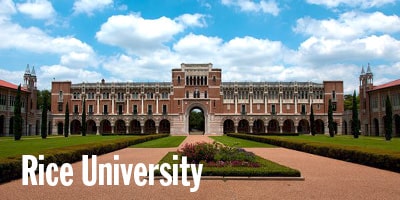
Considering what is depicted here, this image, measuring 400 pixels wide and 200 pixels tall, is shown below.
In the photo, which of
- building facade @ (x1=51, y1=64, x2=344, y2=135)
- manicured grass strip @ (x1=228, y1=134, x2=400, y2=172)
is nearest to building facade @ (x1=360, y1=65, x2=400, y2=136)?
building facade @ (x1=51, y1=64, x2=344, y2=135)

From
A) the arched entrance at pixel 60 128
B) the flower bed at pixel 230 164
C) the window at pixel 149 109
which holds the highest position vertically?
the window at pixel 149 109

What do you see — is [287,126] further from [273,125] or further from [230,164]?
[230,164]

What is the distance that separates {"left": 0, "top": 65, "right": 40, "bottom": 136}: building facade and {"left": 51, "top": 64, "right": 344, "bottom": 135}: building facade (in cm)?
974

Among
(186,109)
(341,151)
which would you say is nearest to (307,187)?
(341,151)

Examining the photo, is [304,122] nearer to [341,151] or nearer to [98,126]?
[98,126]

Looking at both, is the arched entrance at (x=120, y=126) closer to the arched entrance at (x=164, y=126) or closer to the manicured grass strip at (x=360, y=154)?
the arched entrance at (x=164, y=126)

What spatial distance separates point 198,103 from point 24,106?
31.7 m

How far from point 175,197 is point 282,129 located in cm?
6700

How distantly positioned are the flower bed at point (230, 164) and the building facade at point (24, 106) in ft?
152

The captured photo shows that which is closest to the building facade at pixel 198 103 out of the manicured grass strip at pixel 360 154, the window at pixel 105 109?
the window at pixel 105 109

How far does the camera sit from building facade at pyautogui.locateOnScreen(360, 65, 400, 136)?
52375 mm

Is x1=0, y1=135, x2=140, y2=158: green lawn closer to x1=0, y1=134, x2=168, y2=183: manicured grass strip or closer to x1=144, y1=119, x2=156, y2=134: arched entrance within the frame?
x1=0, y1=134, x2=168, y2=183: manicured grass strip

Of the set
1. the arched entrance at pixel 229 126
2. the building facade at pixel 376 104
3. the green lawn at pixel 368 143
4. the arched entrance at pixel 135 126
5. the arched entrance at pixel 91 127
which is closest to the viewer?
→ the green lawn at pixel 368 143

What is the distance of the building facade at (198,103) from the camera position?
73.2m
